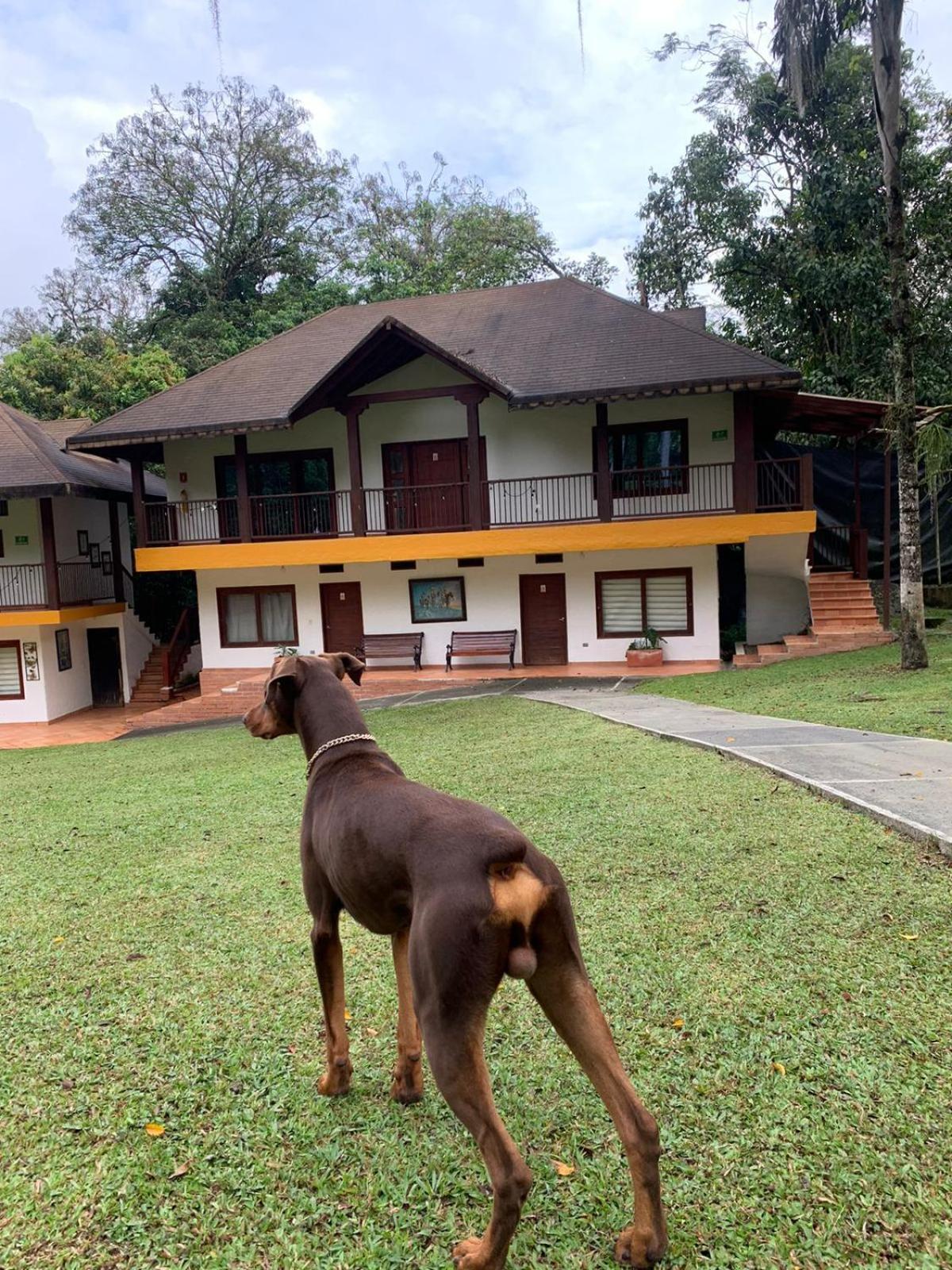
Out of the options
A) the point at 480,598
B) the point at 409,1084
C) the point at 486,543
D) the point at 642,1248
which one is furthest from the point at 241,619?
the point at 642,1248

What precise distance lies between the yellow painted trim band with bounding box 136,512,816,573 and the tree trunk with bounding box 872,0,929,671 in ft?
11.0

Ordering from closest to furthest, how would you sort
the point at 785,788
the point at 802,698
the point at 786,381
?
the point at 785,788 < the point at 802,698 < the point at 786,381

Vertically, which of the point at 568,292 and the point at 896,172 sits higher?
the point at 568,292

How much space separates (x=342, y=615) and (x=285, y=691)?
15819 mm

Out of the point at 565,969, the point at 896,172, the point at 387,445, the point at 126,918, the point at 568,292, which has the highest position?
the point at 568,292

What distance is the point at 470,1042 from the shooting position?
2.10 metres

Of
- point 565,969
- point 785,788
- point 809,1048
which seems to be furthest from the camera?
point 785,788

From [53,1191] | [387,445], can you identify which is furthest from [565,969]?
[387,445]

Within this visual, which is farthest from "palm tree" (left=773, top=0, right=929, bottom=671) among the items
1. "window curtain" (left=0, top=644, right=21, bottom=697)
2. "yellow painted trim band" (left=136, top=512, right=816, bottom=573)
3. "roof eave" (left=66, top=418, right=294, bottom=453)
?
"window curtain" (left=0, top=644, right=21, bottom=697)

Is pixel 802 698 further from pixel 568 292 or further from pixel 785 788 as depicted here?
pixel 568 292

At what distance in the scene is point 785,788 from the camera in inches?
250

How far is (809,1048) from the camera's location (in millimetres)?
3059

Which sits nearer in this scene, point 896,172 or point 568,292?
point 896,172

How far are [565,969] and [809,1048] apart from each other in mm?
1425
